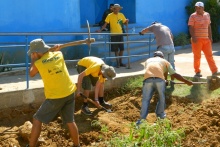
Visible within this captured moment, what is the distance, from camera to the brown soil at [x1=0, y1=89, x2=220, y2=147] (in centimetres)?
584

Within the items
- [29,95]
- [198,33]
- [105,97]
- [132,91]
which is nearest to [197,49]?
[198,33]

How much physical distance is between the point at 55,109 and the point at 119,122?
1.80 metres

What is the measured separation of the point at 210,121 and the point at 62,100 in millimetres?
2348

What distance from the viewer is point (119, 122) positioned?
282 inches

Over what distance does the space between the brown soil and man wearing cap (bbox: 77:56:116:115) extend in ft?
0.80

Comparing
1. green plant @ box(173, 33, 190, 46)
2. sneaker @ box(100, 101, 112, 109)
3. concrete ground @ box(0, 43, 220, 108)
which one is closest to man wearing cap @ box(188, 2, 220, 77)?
concrete ground @ box(0, 43, 220, 108)

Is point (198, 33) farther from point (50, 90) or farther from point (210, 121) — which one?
point (50, 90)

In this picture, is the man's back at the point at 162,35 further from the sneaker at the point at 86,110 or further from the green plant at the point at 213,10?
the green plant at the point at 213,10

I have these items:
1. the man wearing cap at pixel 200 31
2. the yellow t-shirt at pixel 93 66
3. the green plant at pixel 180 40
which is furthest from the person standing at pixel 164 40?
the green plant at pixel 180 40

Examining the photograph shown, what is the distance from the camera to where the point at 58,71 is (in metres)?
5.56

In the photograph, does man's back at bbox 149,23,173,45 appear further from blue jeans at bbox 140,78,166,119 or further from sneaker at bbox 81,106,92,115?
sneaker at bbox 81,106,92,115

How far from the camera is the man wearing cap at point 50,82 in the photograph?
216 inches

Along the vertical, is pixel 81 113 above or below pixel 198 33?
below

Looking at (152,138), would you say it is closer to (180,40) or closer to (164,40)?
(164,40)
